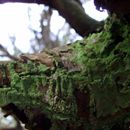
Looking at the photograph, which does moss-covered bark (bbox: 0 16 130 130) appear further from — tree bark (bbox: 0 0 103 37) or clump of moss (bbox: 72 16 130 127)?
tree bark (bbox: 0 0 103 37)

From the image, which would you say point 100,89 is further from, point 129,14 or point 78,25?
point 78,25

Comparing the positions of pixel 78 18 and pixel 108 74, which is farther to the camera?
pixel 78 18

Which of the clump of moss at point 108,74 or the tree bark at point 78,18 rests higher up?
the tree bark at point 78,18

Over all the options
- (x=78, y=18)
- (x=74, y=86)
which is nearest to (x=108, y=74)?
(x=74, y=86)

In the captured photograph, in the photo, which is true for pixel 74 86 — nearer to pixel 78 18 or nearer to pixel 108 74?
pixel 108 74

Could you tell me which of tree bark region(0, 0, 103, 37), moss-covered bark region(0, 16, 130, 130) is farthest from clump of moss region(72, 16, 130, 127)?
tree bark region(0, 0, 103, 37)

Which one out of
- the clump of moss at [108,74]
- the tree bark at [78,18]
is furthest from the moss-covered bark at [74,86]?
the tree bark at [78,18]

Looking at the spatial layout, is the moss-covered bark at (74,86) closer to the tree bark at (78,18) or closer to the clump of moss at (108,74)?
the clump of moss at (108,74)

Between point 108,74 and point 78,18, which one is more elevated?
point 78,18

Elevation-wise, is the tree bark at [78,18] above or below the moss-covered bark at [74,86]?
above

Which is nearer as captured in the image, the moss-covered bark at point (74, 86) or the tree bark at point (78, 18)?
the moss-covered bark at point (74, 86)
